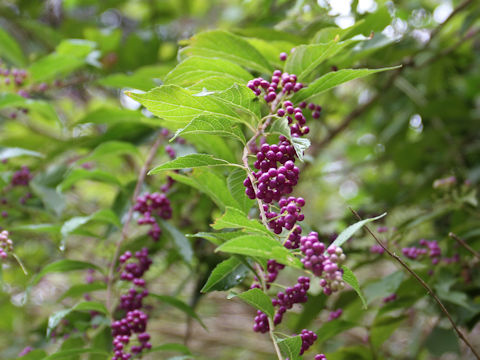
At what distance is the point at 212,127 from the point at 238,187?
145mm

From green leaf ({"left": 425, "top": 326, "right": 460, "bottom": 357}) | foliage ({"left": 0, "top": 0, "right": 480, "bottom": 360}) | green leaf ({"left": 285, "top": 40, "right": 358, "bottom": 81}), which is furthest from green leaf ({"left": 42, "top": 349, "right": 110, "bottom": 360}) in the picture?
green leaf ({"left": 425, "top": 326, "right": 460, "bottom": 357})

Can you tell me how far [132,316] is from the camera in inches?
38.0

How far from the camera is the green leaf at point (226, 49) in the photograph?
1.01 metres

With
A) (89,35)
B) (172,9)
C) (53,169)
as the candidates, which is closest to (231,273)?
(53,169)

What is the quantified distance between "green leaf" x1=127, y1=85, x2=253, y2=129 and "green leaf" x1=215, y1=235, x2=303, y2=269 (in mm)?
244

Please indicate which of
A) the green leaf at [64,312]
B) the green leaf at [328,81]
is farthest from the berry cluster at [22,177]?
the green leaf at [328,81]

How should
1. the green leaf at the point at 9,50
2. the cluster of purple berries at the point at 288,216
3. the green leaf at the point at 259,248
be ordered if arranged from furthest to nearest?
the green leaf at the point at 9,50 → the cluster of purple berries at the point at 288,216 → the green leaf at the point at 259,248

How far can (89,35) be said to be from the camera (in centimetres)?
173

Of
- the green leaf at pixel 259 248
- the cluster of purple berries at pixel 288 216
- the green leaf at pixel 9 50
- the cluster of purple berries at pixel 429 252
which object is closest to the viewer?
the green leaf at pixel 259 248

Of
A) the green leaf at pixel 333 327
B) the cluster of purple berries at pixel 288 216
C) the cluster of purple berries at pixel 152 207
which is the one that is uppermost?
the cluster of purple berries at pixel 288 216

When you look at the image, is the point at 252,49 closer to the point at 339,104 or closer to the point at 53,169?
the point at 53,169

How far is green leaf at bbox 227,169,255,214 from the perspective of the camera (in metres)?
0.85

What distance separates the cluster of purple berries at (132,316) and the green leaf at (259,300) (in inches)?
12.4

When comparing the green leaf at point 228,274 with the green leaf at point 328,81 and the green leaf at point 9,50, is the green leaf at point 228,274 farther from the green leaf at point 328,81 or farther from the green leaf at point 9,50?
the green leaf at point 9,50
